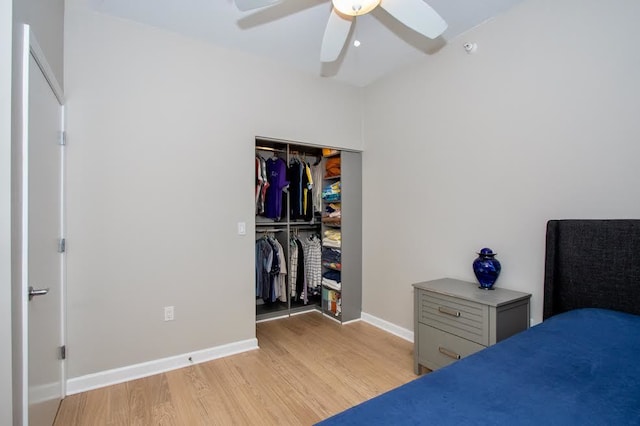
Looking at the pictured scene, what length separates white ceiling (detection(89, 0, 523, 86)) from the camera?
7.27 feet

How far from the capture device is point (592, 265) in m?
1.77

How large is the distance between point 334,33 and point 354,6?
0.33 metres

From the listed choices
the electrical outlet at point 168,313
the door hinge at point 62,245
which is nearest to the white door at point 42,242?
the door hinge at point 62,245

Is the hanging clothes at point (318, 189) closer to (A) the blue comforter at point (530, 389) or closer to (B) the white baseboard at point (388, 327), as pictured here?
(B) the white baseboard at point (388, 327)

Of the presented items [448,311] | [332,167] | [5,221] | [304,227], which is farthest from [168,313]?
[332,167]

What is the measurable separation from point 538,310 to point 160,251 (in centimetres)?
281

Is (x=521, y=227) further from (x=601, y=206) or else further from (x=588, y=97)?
(x=588, y=97)

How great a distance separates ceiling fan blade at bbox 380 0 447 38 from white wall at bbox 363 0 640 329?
0.88 m

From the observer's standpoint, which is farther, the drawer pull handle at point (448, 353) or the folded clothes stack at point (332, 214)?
the folded clothes stack at point (332, 214)

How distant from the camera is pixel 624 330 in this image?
1380 mm

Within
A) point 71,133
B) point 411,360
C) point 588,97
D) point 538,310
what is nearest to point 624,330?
point 538,310

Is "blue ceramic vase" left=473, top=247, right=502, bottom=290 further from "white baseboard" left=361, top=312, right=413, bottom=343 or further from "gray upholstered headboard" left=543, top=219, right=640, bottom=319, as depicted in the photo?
"white baseboard" left=361, top=312, right=413, bottom=343

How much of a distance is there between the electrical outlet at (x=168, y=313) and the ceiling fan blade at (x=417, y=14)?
Result: 8.51 feet

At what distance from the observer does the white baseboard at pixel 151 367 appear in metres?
2.20
